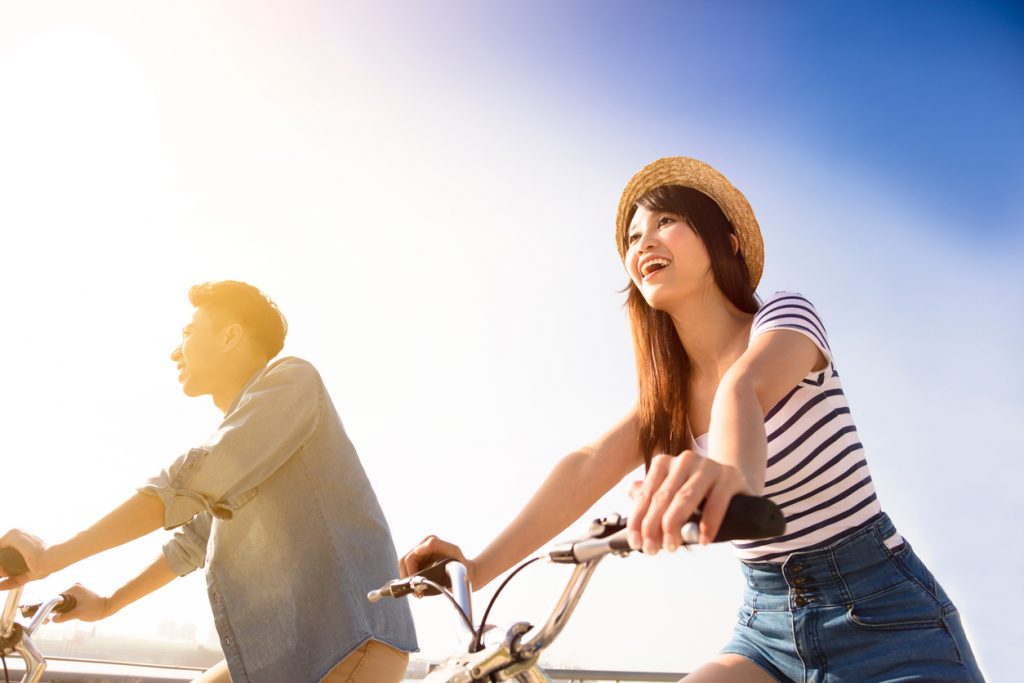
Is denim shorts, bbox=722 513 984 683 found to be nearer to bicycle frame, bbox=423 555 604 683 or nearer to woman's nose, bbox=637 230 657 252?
bicycle frame, bbox=423 555 604 683

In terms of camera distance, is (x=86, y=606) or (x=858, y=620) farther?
(x=86, y=606)

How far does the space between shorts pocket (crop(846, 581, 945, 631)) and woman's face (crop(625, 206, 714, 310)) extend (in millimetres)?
908

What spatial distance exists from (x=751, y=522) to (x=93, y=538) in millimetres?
2281

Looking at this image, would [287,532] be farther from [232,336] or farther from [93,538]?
[232,336]

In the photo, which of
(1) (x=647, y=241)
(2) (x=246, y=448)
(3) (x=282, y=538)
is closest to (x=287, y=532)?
(3) (x=282, y=538)

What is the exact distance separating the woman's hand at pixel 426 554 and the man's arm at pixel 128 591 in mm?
2157

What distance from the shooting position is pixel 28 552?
8.01 ft

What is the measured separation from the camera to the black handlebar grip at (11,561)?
2.40m

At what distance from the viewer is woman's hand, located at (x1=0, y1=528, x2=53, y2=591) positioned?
2.42 meters

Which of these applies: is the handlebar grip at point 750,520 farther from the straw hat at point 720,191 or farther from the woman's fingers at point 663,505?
Result: the straw hat at point 720,191

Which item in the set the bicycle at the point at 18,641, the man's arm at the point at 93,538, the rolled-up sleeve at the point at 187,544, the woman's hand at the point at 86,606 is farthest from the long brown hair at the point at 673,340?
the woman's hand at the point at 86,606

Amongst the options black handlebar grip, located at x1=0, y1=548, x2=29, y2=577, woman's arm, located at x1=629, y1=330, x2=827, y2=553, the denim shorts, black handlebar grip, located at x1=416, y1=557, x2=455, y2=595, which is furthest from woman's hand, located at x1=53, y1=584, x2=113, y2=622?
woman's arm, located at x1=629, y1=330, x2=827, y2=553

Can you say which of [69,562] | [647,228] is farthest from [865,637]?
[69,562]

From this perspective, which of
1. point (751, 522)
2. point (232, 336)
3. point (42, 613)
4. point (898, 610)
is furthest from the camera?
point (232, 336)
